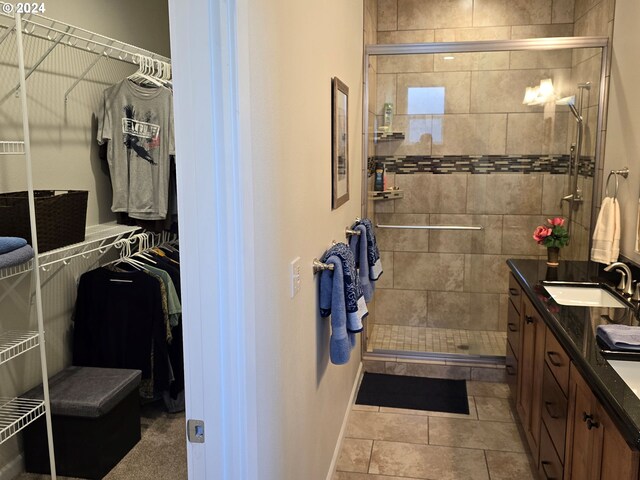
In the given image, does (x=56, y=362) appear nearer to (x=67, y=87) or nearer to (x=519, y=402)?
(x=67, y=87)

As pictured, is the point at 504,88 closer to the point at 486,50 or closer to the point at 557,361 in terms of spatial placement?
the point at 486,50

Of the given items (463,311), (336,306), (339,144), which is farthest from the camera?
(463,311)

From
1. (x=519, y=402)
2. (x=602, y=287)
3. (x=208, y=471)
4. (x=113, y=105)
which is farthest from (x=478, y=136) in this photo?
(x=208, y=471)

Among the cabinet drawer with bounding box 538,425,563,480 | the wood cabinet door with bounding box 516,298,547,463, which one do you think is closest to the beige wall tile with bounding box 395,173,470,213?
the wood cabinet door with bounding box 516,298,547,463

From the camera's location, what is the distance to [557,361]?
228cm

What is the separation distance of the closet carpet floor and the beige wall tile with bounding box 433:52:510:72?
9.59 feet

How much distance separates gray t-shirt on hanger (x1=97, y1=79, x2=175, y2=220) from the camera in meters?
3.12

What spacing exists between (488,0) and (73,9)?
3081 millimetres

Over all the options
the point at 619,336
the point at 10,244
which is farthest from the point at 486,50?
the point at 10,244

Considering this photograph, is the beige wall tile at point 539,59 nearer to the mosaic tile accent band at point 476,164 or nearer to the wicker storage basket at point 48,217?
the mosaic tile accent band at point 476,164

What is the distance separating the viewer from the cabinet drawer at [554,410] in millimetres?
2182

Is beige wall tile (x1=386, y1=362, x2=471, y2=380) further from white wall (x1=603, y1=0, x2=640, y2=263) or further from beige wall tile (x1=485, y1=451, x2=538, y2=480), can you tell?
white wall (x1=603, y1=0, x2=640, y2=263)

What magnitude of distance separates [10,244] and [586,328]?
7.19ft

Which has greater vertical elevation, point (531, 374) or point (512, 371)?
point (531, 374)
